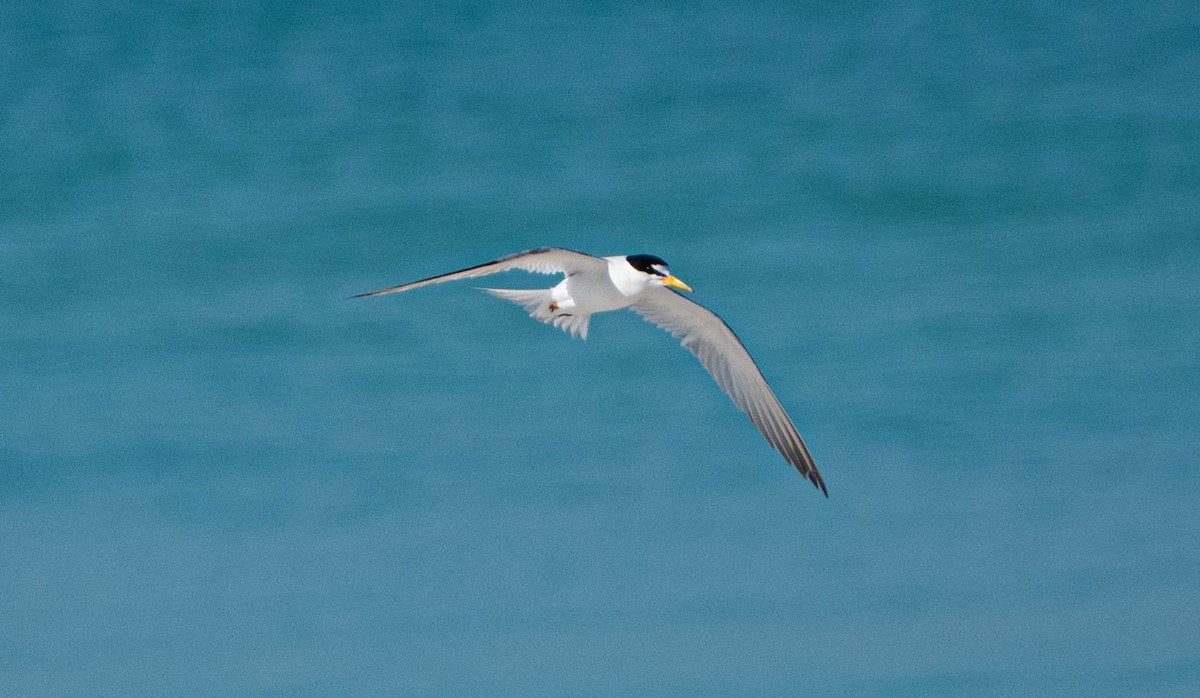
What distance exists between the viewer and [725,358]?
1322 centimetres

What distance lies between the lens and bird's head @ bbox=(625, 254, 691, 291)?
1152 cm

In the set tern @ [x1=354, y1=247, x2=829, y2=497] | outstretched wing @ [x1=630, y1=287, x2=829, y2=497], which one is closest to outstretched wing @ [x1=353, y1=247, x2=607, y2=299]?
tern @ [x1=354, y1=247, x2=829, y2=497]

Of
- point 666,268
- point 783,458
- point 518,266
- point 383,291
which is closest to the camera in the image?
point 383,291

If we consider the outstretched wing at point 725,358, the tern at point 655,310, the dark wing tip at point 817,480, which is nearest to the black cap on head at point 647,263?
the tern at point 655,310

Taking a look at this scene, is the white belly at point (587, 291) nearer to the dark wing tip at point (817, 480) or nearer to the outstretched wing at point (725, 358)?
the outstretched wing at point (725, 358)

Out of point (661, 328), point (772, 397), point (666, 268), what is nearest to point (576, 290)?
point (666, 268)

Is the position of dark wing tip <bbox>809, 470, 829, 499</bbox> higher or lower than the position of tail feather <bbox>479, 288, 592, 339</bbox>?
lower

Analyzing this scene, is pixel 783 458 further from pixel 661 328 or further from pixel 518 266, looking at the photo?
pixel 518 266

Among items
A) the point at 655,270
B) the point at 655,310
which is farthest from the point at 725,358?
the point at 655,270

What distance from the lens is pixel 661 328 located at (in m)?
13.2

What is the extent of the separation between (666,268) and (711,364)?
1888mm

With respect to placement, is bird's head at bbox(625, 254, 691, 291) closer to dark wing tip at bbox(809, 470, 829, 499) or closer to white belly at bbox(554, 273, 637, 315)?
white belly at bbox(554, 273, 637, 315)

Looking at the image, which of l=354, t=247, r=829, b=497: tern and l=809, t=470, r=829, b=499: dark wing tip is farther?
l=809, t=470, r=829, b=499: dark wing tip

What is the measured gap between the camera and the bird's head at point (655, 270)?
11.5 metres
